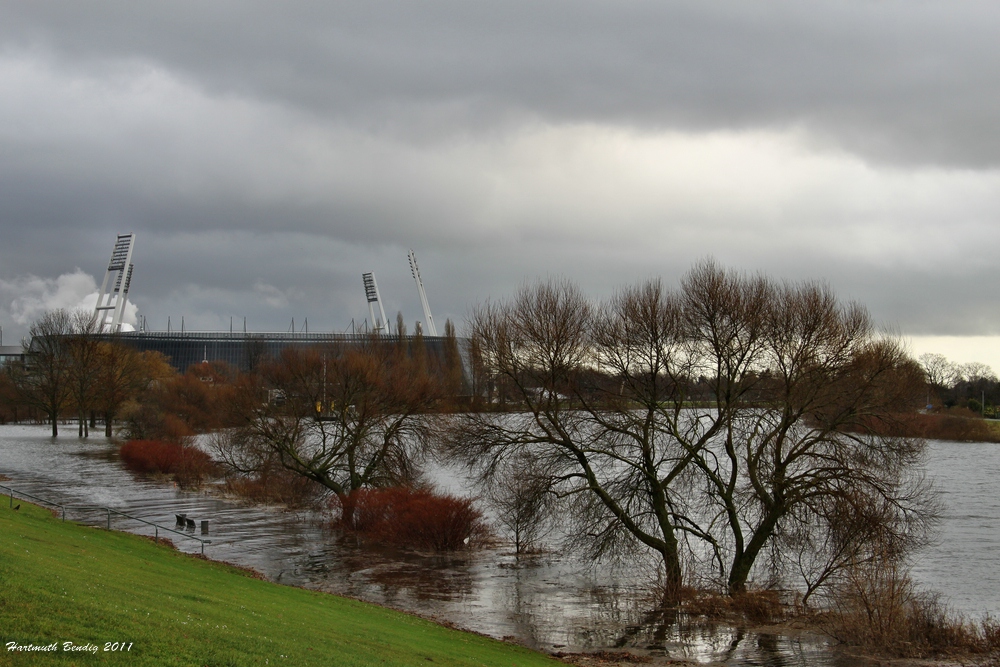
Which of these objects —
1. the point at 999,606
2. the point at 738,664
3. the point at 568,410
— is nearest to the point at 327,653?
the point at 738,664

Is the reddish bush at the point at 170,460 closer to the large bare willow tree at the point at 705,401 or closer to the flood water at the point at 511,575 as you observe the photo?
the flood water at the point at 511,575

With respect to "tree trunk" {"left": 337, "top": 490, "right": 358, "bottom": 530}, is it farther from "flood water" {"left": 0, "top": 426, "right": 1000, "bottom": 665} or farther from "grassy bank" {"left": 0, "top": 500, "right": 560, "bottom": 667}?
"grassy bank" {"left": 0, "top": 500, "right": 560, "bottom": 667}

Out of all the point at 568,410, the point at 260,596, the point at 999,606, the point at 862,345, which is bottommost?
the point at 999,606

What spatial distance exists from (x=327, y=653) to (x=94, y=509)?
110 ft

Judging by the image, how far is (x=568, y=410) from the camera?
27.7 m

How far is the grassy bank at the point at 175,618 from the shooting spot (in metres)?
10.8

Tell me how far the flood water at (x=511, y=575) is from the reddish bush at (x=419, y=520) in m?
1.29

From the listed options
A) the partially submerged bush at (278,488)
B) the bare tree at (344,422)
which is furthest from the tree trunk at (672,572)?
the partially submerged bush at (278,488)

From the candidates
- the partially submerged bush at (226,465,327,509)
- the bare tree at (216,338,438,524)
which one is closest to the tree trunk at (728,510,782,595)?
the bare tree at (216,338,438,524)

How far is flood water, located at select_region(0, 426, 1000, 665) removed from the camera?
2355cm

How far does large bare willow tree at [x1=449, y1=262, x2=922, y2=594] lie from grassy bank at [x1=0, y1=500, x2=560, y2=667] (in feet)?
23.0

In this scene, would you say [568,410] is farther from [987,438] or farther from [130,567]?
[987,438]

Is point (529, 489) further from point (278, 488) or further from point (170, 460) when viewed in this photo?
point (170, 460)

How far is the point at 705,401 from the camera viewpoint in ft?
89.8
